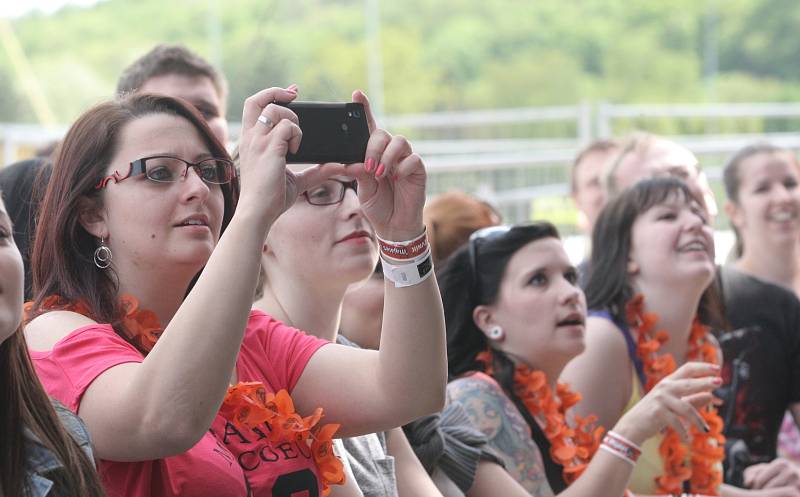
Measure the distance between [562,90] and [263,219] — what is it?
23286 mm

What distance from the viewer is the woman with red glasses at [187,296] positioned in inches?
68.5

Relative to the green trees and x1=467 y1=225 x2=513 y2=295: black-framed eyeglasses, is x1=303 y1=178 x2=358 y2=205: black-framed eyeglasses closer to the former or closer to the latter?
x1=467 y1=225 x2=513 y2=295: black-framed eyeglasses

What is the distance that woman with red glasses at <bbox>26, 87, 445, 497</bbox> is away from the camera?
174 centimetres

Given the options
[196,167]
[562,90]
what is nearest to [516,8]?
[562,90]

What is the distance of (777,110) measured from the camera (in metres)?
11.9

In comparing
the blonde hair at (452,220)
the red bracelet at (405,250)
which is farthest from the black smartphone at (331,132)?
the blonde hair at (452,220)

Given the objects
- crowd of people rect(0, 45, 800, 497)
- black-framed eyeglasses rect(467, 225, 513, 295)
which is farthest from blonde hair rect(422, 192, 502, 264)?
black-framed eyeglasses rect(467, 225, 513, 295)

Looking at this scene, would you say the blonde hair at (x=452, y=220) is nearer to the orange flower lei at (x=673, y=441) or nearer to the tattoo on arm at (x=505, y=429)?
the orange flower lei at (x=673, y=441)

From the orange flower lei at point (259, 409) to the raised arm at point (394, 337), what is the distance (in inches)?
3.1

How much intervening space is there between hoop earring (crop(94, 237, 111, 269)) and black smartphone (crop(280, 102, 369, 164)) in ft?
1.46

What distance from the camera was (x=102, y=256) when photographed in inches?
80.0

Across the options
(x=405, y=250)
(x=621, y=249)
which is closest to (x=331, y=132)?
(x=405, y=250)

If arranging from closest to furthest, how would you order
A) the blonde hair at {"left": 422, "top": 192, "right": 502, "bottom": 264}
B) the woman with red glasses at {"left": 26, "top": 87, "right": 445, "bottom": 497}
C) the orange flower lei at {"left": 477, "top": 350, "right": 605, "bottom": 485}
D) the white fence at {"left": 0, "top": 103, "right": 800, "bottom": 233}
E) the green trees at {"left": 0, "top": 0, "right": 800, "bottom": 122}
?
the woman with red glasses at {"left": 26, "top": 87, "right": 445, "bottom": 497} < the orange flower lei at {"left": 477, "top": 350, "right": 605, "bottom": 485} < the blonde hair at {"left": 422, "top": 192, "right": 502, "bottom": 264} < the white fence at {"left": 0, "top": 103, "right": 800, "bottom": 233} < the green trees at {"left": 0, "top": 0, "right": 800, "bottom": 122}

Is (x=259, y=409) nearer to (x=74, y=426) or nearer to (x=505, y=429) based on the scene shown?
(x=74, y=426)
